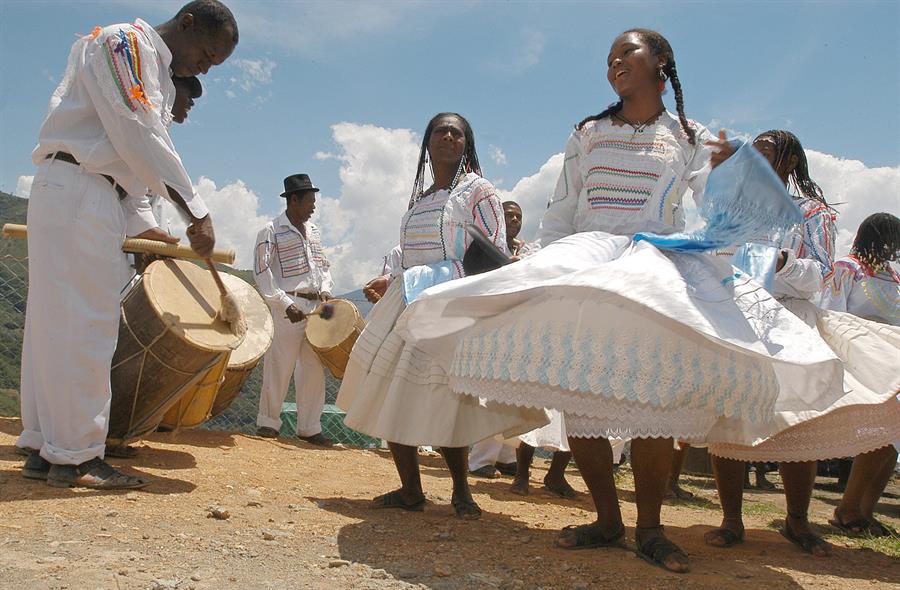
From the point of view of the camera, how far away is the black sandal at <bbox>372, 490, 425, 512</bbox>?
380cm

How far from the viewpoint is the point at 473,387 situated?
2740mm

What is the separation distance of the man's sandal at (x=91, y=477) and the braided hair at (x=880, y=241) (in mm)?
4536

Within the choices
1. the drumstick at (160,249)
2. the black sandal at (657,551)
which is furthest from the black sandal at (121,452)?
the black sandal at (657,551)

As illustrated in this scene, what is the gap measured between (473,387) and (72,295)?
199cm

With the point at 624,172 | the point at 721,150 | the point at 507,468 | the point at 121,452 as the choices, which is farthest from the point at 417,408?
the point at 507,468

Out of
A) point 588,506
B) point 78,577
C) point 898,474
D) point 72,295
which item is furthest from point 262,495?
point 898,474

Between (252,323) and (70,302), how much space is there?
232cm

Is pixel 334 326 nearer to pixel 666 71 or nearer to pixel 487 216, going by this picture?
pixel 487 216

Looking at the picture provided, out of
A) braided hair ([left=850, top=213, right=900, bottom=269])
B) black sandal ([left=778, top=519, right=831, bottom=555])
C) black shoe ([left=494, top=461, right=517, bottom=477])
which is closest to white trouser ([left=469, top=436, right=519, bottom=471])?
black shoe ([left=494, top=461, right=517, bottom=477])

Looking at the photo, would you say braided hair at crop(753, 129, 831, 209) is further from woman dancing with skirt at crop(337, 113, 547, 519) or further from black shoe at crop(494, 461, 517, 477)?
black shoe at crop(494, 461, 517, 477)

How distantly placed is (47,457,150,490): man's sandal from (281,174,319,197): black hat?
485 centimetres

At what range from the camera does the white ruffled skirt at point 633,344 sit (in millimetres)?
2463

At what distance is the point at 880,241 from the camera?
5.00m

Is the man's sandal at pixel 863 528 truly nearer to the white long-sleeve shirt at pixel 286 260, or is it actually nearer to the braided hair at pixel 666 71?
the braided hair at pixel 666 71
